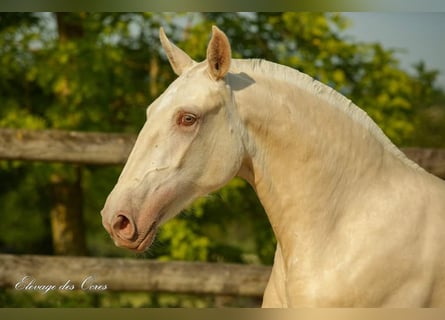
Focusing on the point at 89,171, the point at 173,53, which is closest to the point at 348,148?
the point at 173,53

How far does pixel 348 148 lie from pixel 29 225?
452 centimetres

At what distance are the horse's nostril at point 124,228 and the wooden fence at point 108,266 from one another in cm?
185

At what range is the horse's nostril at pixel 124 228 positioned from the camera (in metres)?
1.93

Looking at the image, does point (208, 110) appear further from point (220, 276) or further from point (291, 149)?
point (220, 276)

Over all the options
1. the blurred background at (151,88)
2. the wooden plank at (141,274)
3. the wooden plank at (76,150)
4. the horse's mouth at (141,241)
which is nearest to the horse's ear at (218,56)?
the horse's mouth at (141,241)

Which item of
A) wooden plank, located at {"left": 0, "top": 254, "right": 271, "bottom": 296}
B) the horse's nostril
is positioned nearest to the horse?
the horse's nostril

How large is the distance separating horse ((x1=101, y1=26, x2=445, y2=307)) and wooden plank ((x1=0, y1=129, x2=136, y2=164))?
178 centimetres

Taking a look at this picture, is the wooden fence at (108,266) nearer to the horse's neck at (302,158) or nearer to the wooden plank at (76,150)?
the wooden plank at (76,150)

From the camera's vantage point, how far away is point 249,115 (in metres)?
2.02

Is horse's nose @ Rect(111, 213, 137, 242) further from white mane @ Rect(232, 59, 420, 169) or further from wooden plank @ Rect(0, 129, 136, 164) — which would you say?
wooden plank @ Rect(0, 129, 136, 164)

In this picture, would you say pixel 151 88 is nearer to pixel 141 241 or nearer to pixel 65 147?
pixel 65 147

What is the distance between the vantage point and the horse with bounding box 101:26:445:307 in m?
1.94

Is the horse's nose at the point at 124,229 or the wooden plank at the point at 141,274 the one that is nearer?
the horse's nose at the point at 124,229

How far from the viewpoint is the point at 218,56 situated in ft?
6.49
